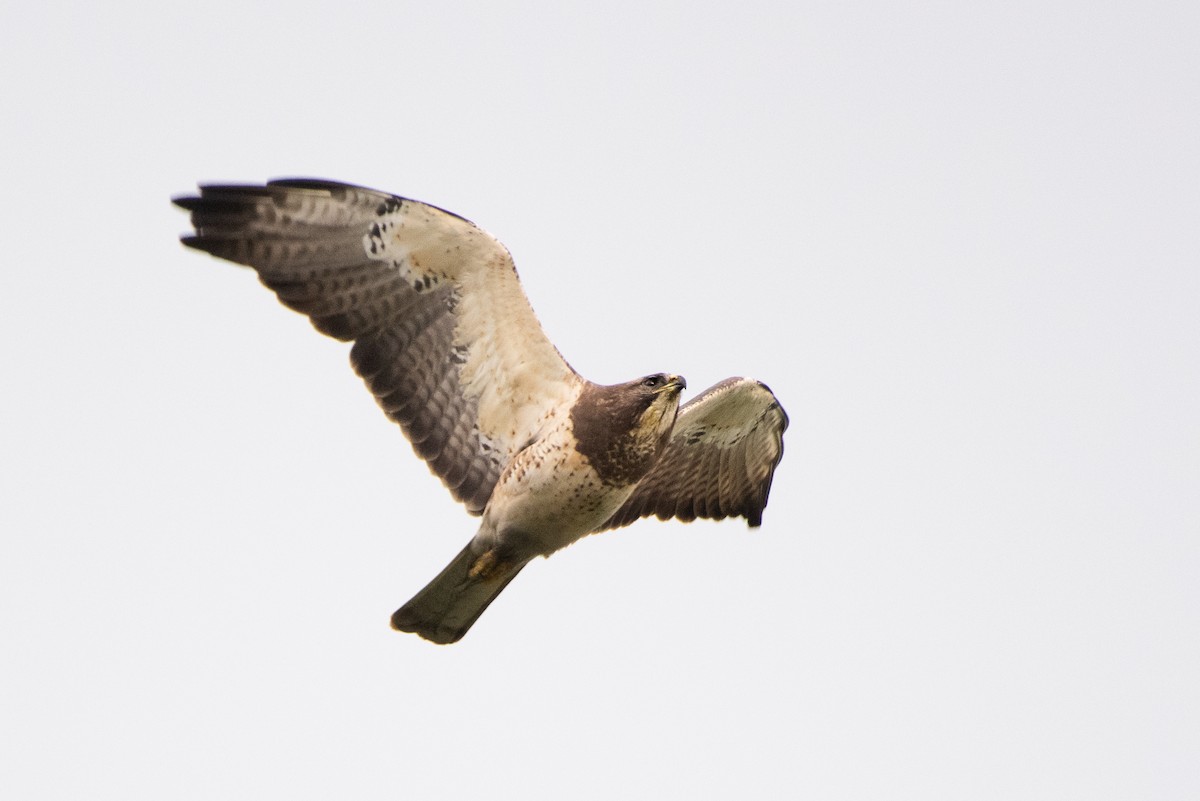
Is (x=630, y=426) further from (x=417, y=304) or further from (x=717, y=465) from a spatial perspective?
(x=717, y=465)

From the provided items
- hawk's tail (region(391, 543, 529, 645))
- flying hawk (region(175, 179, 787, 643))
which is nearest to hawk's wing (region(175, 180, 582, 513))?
flying hawk (region(175, 179, 787, 643))

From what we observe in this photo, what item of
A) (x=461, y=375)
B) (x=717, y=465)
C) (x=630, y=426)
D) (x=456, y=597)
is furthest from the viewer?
A: (x=717, y=465)

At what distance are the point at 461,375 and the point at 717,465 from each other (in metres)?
2.10

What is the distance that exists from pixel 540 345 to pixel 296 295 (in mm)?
1539

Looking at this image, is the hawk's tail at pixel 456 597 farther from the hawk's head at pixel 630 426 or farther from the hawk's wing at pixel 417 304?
the hawk's head at pixel 630 426

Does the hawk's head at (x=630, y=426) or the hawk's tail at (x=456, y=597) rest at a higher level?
the hawk's head at (x=630, y=426)

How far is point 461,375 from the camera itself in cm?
1103

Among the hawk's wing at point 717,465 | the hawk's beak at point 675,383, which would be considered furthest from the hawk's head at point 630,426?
the hawk's wing at point 717,465

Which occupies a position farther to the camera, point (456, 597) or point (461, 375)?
point (461, 375)

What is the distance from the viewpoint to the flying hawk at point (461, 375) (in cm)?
1024

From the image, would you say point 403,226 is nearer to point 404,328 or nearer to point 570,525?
point 404,328

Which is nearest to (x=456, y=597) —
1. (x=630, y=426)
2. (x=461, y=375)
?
(x=461, y=375)

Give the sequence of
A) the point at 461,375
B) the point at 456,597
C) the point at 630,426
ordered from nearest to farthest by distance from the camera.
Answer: the point at 630,426
the point at 456,597
the point at 461,375

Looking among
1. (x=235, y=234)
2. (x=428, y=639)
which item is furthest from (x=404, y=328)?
(x=428, y=639)
